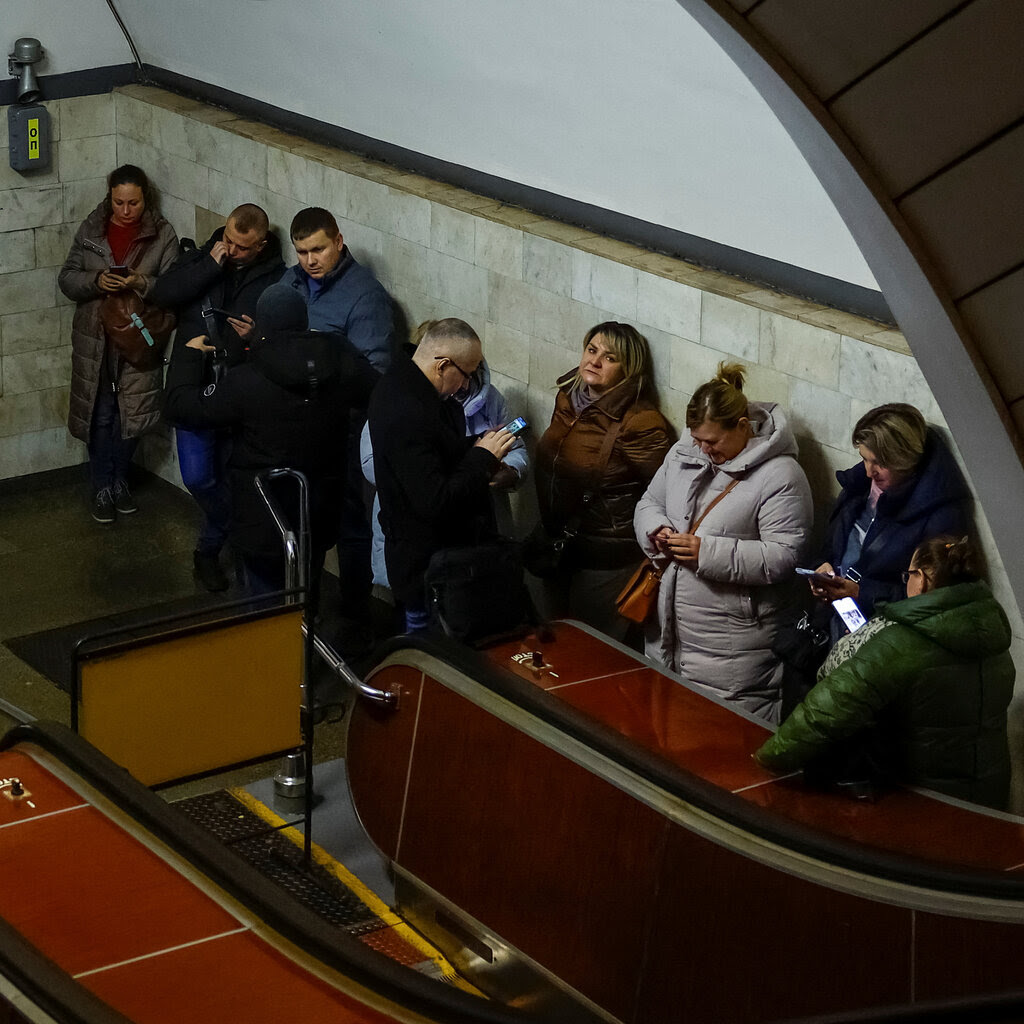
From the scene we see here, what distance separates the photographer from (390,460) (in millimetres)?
6234

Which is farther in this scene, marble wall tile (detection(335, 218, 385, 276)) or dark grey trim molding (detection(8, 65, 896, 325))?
marble wall tile (detection(335, 218, 385, 276))

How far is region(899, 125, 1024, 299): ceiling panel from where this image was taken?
1.84 m

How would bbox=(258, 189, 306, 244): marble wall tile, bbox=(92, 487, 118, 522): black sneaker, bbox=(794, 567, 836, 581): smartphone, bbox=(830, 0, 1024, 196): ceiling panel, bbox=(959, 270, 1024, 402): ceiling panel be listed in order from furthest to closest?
bbox=(92, 487, 118, 522): black sneaker, bbox=(258, 189, 306, 244): marble wall tile, bbox=(794, 567, 836, 581): smartphone, bbox=(959, 270, 1024, 402): ceiling panel, bbox=(830, 0, 1024, 196): ceiling panel

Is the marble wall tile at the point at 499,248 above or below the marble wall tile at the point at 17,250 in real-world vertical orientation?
below

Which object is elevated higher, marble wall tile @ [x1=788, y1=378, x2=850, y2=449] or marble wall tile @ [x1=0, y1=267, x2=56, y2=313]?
marble wall tile @ [x1=0, y1=267, x2=56, y2=313]

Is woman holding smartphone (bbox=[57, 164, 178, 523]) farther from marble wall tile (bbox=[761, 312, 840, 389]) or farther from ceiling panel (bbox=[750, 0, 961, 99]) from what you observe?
ceiling panel (bbox=[750, 0, 961, 99])

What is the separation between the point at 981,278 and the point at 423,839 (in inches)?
149

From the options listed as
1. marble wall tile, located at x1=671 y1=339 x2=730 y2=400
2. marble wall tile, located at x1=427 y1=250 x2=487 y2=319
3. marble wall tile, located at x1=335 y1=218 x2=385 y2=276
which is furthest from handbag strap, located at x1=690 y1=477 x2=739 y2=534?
marble wall tile, located at x1=335 y1=218 x2=385 y2=276

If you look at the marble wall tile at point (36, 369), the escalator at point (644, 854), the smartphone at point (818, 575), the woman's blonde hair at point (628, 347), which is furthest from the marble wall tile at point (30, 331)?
the smartphone at point (818, 575)

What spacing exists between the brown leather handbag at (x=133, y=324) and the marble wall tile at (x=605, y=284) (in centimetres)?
309

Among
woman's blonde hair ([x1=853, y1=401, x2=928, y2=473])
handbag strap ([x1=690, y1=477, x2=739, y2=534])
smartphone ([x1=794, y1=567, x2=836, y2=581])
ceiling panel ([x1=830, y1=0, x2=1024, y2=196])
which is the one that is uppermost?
ceiling panel ([x1=830, y1=0, x2=1024, y2=196])

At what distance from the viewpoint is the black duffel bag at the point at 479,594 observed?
19.1 ft

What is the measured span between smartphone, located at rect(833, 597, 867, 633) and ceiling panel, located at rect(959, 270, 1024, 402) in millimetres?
3167

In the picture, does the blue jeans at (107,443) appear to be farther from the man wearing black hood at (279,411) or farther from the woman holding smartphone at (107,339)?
the man wearing black hood at (279,411)
